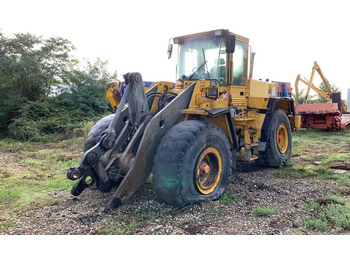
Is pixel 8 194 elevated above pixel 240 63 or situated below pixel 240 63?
below

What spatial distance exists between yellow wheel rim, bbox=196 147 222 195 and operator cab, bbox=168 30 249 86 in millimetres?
1724

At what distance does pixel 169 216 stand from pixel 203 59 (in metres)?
3.28

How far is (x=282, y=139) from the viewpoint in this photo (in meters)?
8.06

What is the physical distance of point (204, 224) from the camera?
401 cm

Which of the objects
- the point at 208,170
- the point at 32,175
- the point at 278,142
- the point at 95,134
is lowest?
the point at 32,175

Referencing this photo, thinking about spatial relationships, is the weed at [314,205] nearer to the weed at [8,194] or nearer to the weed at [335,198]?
the weed at [335,198]

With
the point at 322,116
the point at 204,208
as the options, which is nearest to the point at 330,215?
the point at 204,208

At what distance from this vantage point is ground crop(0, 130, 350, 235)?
12.9 feet

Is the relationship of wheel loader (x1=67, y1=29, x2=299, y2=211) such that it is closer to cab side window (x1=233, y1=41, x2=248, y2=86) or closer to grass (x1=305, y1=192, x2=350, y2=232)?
cab side window (x1=233, y1=41, x2=248, y2=86)

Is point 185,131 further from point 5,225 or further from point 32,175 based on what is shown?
point 32,175

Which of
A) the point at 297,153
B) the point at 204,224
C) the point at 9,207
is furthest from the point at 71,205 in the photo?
the point at 297,153

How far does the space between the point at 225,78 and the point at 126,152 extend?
2.61 m

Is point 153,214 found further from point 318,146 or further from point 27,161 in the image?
point 318,146

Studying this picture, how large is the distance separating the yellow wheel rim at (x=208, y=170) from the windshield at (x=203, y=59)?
5.71ft
